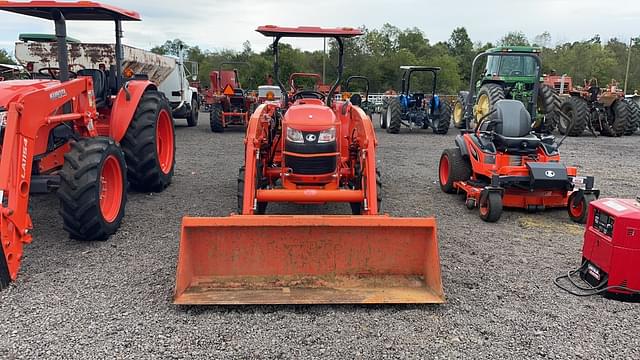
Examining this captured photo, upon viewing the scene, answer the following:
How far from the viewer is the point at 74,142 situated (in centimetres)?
504

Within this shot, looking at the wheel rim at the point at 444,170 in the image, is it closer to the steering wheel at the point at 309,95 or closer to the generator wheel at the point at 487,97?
the steering wheel at the point at 309,95

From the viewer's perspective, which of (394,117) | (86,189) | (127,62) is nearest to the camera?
(86,189)

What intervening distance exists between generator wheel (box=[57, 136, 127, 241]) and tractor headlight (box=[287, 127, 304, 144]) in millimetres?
1715

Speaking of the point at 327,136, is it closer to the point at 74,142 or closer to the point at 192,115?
the point at 74,142

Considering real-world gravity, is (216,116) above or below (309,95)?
below

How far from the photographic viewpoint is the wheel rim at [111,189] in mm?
5117

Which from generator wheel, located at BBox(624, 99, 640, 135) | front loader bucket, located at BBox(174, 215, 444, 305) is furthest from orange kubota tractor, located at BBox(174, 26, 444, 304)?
generator wheel, located at BBox(624, 99, 640, 135)

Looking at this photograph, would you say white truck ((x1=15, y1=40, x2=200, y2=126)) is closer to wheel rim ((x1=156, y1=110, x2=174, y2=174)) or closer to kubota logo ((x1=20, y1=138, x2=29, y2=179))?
wheel rim ((x1=156, y1=110, x2=174, y2=174))

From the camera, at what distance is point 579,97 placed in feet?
53.0

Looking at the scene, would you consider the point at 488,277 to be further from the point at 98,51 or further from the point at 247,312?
the point at 98,51

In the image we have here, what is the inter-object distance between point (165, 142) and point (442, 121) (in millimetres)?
9926

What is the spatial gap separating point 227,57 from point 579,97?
3481cm

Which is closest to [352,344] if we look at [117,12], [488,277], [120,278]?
[488,277]

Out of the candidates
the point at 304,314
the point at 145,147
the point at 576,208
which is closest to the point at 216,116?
the point at 145,147
